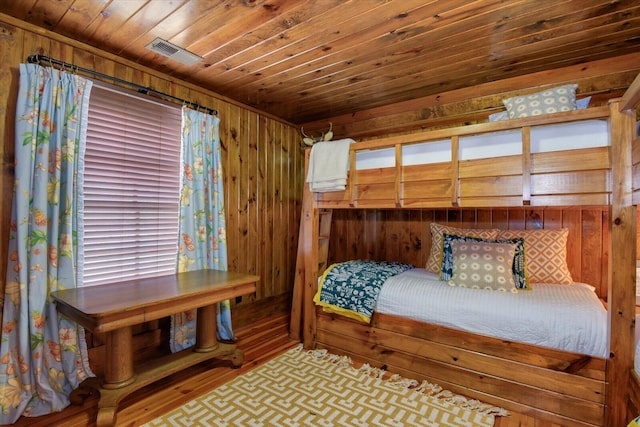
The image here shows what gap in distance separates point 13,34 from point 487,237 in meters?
3.47

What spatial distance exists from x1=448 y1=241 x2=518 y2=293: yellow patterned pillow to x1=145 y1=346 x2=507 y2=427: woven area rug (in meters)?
0.73

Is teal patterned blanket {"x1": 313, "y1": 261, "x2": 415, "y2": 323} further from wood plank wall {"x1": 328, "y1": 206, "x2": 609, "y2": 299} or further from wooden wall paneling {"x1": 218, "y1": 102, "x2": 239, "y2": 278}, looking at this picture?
wooden wall paneling {"x1": 218, "y1": 102, "x2": 239, "y2": 278}

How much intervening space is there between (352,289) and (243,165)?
1649 mm

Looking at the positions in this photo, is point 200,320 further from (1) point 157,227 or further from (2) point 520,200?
(2) point 520,200

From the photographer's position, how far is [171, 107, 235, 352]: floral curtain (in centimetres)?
249

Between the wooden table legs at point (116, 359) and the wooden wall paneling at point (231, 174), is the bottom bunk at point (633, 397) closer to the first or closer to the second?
the wooden table legs at point (116, 359)

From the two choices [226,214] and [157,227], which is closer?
[157,227]

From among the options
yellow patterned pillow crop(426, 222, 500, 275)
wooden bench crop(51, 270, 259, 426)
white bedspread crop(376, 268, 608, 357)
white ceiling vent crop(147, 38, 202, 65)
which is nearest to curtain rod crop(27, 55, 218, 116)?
white ceiling vent crop(147, 38, 202, 65)

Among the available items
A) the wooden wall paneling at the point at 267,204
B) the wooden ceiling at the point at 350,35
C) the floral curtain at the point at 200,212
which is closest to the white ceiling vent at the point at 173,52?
the wooden ceiling at the point at 350,35

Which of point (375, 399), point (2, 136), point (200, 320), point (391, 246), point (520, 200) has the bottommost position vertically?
point (375, 399)

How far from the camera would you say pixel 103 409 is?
1.66 m

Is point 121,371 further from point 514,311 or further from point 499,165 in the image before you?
point 499,165

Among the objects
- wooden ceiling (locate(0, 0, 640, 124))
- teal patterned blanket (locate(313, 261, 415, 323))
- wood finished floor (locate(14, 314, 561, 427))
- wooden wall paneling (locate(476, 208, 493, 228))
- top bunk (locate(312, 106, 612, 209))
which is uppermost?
wooden ceiling (locate(0, 0, 640, 124))

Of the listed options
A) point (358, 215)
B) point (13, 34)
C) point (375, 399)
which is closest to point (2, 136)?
point (13, 34)
